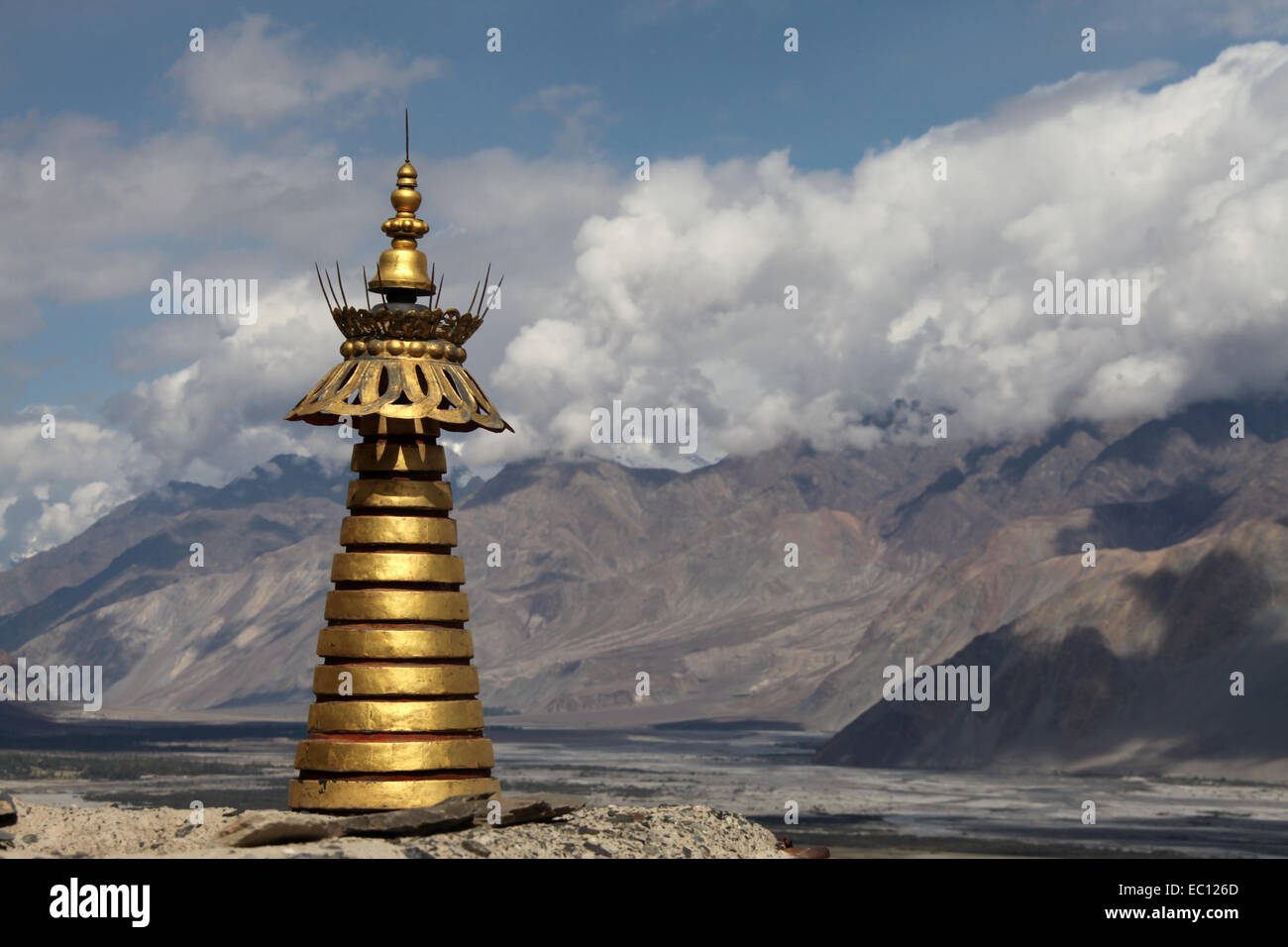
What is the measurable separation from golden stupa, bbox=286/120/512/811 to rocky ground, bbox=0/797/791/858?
1.48 meters

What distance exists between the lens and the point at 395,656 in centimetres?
2264

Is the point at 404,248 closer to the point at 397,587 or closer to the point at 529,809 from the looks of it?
the point at 397,587

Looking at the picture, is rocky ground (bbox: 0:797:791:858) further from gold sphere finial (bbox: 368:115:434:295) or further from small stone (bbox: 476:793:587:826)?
gold sphere finial (bbox: 368:115:434:295)

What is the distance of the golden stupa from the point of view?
879 inches

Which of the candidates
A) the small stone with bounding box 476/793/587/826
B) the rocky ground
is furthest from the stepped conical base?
the rocky ground
